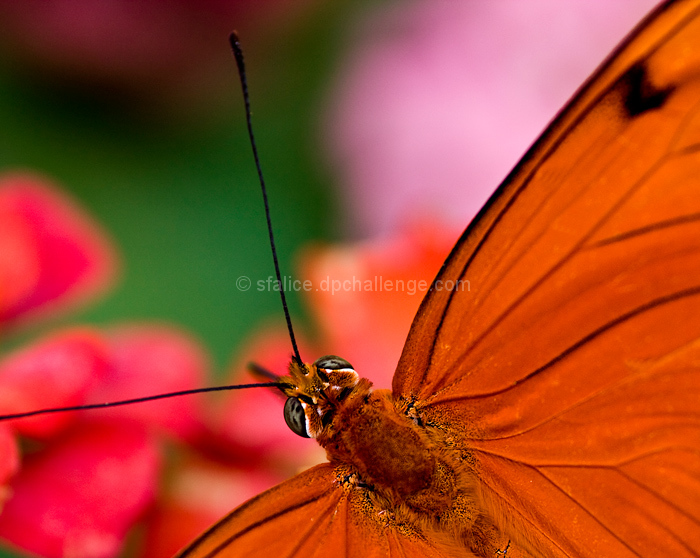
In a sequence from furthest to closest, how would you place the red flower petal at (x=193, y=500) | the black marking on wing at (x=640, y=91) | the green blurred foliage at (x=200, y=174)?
the green blurred foliage at (x=200, y=174) → the red flower petal at (x=193, y=500) → the black marking on wing at (x=640, y=91)

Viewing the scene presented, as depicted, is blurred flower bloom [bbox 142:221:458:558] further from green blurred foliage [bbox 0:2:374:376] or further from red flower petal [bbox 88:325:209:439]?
green blurred foliage [bbox 0:2:374:376]

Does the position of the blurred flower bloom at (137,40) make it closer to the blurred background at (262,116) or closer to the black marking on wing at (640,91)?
the blurred background at (262,116)

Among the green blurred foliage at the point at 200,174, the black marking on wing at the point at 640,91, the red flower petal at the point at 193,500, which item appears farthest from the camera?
the green blurred foliage at the point at 200,174

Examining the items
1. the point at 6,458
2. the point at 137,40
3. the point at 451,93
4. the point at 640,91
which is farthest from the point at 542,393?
the point at 137,40

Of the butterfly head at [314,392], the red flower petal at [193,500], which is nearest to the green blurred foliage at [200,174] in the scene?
the red flower petal at [193,500]

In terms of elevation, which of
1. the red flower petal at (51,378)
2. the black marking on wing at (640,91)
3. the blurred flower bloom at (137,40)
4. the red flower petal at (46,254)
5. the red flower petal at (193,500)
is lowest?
the black marking on wing at (640,91)

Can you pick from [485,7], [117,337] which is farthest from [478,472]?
[485,7]

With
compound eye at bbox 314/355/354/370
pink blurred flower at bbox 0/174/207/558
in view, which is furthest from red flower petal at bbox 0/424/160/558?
compound eye at bbox 314/355/354/370
